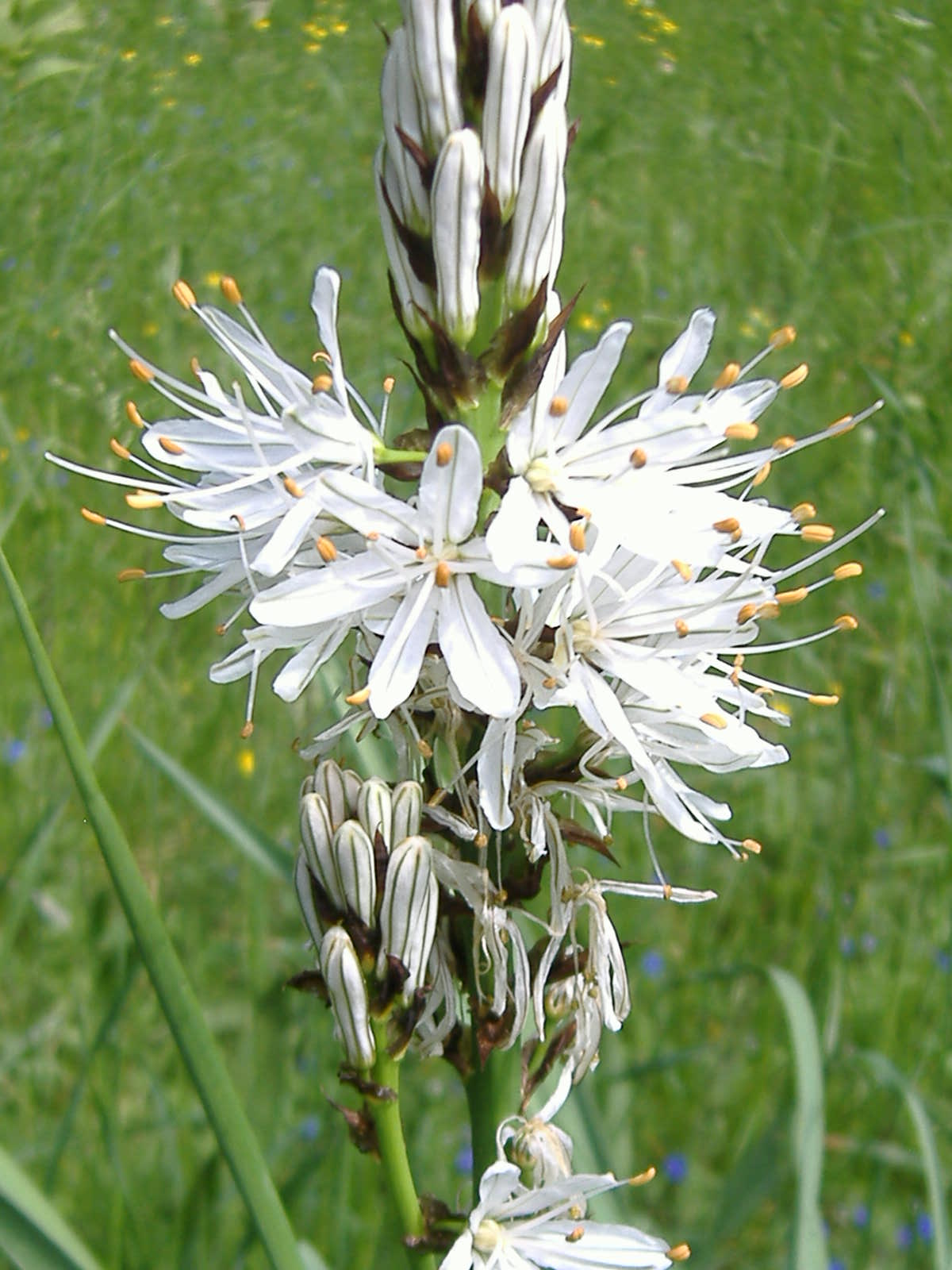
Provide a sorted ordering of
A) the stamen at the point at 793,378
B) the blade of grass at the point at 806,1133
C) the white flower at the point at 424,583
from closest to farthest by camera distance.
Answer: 1. the white flower at the point at 424,583
2. the stamen at the point at 793,378
3. the blade of grass at the point at 806,1133

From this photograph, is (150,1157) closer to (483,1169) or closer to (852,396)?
(483,1169)

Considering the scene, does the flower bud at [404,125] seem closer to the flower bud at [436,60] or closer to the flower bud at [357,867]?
the flower bud at [436,60]

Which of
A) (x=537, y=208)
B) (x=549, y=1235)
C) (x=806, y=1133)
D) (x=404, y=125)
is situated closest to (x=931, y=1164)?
(x=806, y=1133)

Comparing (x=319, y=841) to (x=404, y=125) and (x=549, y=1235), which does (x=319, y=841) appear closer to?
(x=549, y=1235)

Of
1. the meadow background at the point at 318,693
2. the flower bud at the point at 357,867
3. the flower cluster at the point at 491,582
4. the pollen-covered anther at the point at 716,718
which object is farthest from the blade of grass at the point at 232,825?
the pollen-covered anther at the point at 716,718

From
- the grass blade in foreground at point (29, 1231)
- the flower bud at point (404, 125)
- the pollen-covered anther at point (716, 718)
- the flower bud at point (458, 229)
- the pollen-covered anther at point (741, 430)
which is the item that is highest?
the flower bud at point (404, 125)

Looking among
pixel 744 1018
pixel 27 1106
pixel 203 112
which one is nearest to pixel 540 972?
pixel 27 1106

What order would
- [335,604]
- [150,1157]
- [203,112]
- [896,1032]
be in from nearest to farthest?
[335,604] → [150,1157] → [896,1032] → [203,112]
